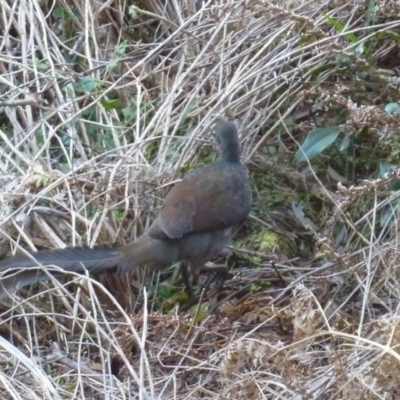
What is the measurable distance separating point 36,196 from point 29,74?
4.29ft

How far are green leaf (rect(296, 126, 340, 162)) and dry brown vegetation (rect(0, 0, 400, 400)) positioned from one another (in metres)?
0.14

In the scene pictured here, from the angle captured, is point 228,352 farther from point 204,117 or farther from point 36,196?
point 204,117

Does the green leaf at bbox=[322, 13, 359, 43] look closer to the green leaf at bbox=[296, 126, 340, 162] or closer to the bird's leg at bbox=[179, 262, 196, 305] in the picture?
the green leaf at bbox=[296, 126, 340, 162]

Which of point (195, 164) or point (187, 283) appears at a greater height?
point (195, 164)

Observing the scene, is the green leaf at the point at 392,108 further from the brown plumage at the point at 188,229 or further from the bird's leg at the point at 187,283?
the bird's leg at the point at 187,283

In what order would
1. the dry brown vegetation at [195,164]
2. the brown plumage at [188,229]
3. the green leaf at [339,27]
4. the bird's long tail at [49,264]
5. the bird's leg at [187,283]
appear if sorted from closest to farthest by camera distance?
the dry brown vegetation at [195,164] < the bird's long tail at [49,264] < the brown plumage at [188,229] < the bird's leg at [187,283] < the green leaf at [339,27]

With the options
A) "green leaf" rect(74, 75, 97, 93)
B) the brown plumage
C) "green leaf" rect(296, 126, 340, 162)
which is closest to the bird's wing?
the brown plumage

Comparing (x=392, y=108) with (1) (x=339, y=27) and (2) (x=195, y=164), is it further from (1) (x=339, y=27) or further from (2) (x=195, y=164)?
(2) (x=195, y=164)

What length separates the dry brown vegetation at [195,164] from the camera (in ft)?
13.5

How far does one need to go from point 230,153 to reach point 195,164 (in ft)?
1.53

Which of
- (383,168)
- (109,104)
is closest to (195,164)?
(109,104)

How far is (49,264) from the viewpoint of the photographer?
14.5 ft

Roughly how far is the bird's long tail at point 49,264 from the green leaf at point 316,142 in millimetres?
1103

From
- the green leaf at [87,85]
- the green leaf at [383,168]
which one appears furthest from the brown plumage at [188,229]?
the green leaf at [87,85]
